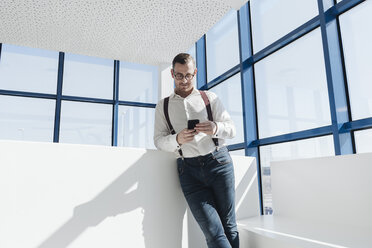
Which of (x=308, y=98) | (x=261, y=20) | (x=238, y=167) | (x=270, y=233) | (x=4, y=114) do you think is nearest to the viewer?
(x=270, y=233)

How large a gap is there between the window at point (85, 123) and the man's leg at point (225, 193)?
367 cm

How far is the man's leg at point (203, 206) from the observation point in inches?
53.4

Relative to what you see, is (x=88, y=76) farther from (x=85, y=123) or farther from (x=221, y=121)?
(x=221, y=121)

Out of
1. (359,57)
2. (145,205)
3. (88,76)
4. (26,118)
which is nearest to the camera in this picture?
(145,205)

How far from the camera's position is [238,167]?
6.47ft

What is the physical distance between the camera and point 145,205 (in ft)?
4.73

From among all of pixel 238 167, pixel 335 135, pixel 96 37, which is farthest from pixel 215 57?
pixel 238 167

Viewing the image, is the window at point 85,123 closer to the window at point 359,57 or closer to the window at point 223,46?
the window at point 223,46

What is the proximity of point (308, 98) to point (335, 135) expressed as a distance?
593 millimetres

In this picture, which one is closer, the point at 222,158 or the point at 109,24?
the point at 222,158

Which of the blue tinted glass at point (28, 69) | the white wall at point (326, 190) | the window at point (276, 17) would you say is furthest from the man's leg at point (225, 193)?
the blue tinted glass at point (28, 69)

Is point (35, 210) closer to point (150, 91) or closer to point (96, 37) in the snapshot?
point (96, 37)

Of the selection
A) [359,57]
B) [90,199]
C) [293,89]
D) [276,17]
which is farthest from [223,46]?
[90,199]

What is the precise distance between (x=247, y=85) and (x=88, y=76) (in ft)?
9.67
